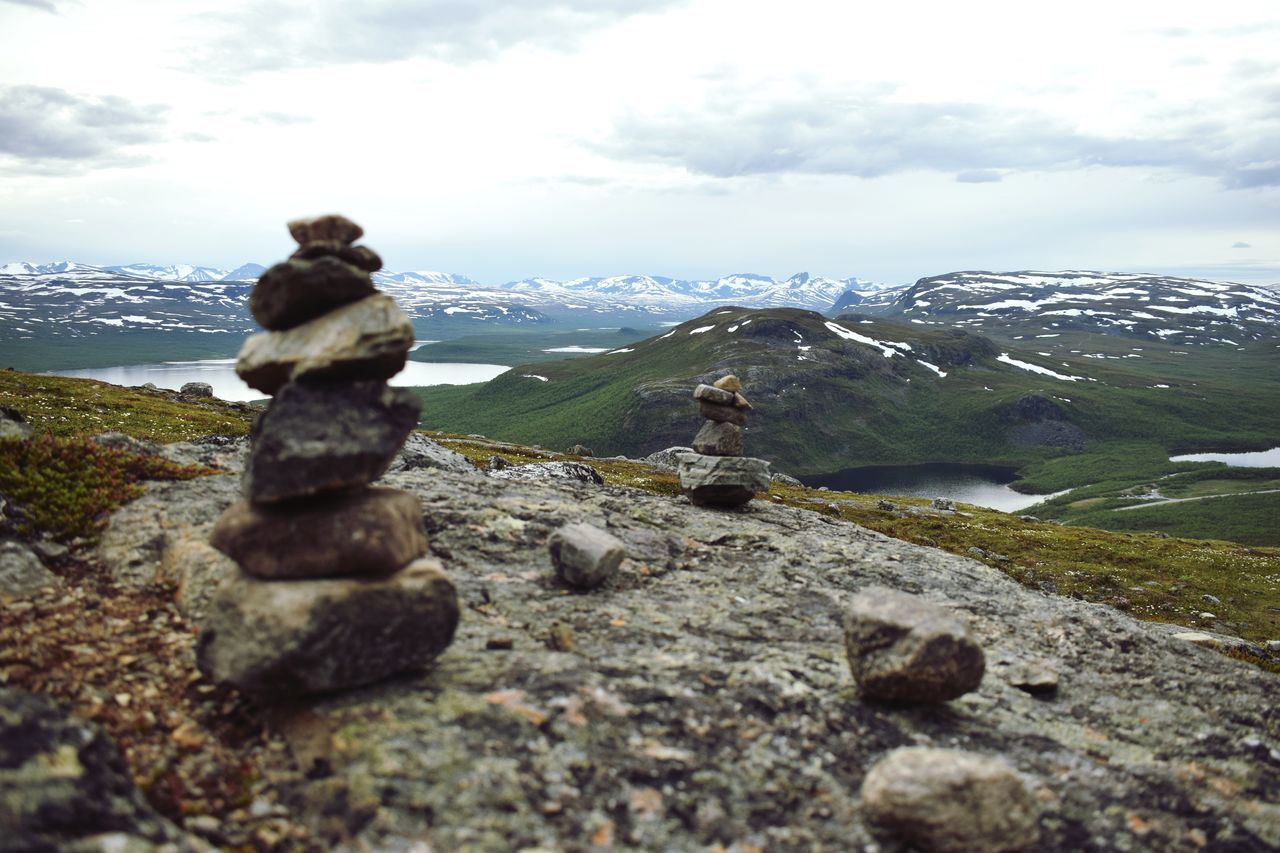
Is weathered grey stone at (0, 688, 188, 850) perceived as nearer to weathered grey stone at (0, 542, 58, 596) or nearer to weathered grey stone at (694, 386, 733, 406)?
weathered grey stone at (0, 542, 58, 596)

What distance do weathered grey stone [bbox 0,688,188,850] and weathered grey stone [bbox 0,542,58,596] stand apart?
6522mm

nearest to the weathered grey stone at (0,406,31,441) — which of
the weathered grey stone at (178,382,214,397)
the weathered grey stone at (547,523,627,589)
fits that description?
the weathered grey stone at (547,523,627,589)

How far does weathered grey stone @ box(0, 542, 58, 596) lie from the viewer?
1394 centimetres

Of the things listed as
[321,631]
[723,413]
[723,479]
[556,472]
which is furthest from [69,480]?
[723,413]

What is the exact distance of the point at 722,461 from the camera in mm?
32250

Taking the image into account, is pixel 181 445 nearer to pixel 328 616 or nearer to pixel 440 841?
pixel 328 616

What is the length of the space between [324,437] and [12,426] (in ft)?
51.4

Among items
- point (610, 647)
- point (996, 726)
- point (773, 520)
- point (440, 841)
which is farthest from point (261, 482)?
point (773, 520)

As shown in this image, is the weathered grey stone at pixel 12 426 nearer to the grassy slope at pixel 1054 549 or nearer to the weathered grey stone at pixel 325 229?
the grassy slope at pixel 1054 549

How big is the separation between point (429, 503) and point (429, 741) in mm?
12795

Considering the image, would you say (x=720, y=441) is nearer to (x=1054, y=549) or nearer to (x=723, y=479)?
(x=723, y=479)

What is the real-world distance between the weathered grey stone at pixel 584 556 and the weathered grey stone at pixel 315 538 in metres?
6.27

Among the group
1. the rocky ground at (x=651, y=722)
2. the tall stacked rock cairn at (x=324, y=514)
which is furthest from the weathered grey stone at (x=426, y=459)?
the tall stacked rock cairn at (x=324, y=514)

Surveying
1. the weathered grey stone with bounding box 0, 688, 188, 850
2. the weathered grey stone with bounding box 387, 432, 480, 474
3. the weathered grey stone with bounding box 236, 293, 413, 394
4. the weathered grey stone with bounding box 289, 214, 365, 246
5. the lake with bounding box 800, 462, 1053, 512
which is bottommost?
the lake with bounding box 800, 462, 1053, 512
